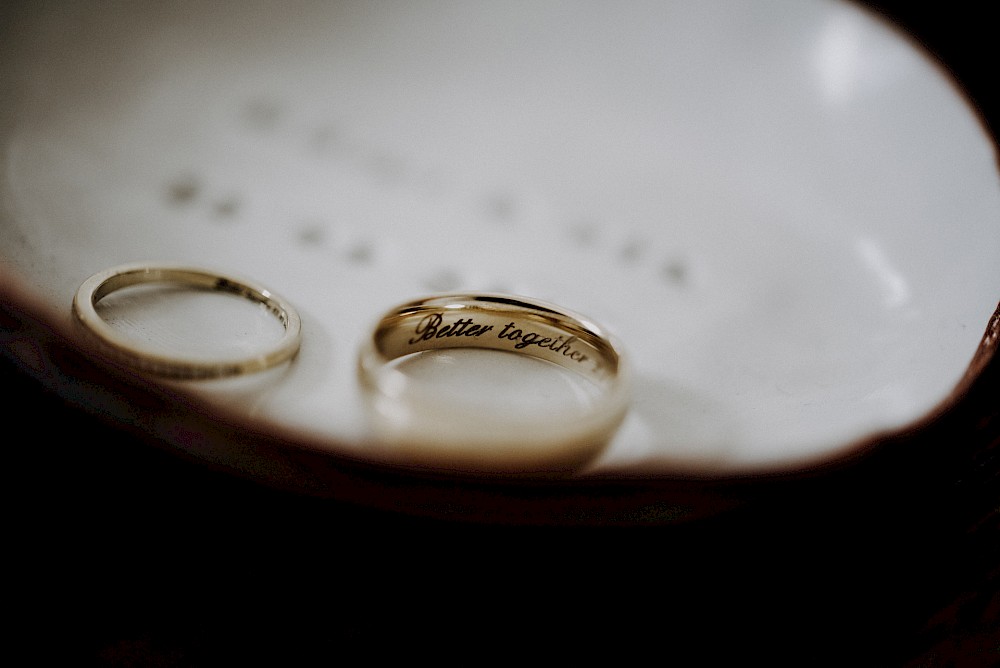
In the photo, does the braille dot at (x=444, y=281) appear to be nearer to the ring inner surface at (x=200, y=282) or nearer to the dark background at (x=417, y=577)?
the ring inner surface at (x=200, y=282)

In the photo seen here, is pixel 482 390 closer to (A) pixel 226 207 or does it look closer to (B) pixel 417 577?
(B) pixel 417 577

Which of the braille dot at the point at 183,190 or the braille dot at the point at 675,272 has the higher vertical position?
the braille dot at the point at 183,190

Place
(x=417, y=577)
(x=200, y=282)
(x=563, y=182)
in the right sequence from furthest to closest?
(x=563, y=182), (x=200, y=282), (x=417, y=577)

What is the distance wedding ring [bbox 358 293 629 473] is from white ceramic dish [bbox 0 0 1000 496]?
0.05 feet

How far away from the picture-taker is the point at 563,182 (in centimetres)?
50

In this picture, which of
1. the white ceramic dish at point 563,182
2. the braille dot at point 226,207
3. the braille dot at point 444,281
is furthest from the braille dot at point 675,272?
the braille dot at point 226,207

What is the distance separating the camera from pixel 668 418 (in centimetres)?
33

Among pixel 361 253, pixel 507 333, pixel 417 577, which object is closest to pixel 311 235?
pixel 361 253

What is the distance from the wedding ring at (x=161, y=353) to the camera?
29cm

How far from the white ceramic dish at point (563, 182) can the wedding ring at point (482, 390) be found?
2 cm

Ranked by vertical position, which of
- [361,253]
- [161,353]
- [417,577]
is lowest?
[417,577]

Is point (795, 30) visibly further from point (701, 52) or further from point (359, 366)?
point (359, 366)

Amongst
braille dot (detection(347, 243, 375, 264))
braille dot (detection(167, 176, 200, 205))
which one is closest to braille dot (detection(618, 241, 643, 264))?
braille dot (detection(347, 243, 375, 264))

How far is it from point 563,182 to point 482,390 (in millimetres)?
206
